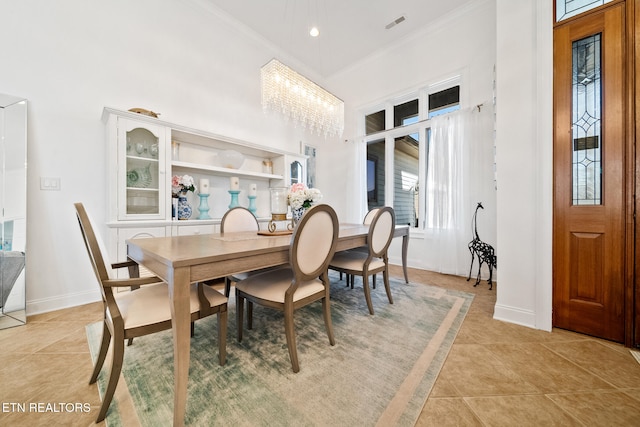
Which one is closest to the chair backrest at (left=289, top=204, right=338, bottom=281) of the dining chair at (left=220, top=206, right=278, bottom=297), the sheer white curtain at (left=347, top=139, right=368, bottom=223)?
the dining chair at (left=220, top=206, right=278, bottom=297)

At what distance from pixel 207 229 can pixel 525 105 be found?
3371 millimetres

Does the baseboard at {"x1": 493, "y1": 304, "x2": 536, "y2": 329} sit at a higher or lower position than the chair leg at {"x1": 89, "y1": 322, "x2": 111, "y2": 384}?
lower

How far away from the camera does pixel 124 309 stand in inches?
45.3

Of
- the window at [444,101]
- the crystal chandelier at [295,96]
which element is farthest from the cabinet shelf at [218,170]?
the window at [444,101]

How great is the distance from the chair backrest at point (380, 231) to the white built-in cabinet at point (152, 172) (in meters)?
1.99

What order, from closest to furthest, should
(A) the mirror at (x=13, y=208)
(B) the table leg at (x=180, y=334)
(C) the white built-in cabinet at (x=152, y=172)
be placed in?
(B) the table leg at (x=180, y=334), (A) the mirror at (x=13, y=208), (C) the white built-in cabinet at (x=152, y=172)

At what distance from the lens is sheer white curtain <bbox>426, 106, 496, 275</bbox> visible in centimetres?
303

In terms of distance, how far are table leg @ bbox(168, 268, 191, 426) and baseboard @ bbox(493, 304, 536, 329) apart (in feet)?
7.50

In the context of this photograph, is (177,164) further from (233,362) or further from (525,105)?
(525,105)

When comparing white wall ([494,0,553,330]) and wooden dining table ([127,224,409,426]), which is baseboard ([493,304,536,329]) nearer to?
white wall ([494,0,553,330])

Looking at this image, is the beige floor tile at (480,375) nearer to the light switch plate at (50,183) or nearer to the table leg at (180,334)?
the table leg at (180,334)

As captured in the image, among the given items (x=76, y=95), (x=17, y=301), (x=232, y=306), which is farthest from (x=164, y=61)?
(x=232, y=306)

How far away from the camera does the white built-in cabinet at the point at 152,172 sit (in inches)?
89.0

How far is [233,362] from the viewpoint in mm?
1398
